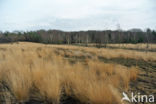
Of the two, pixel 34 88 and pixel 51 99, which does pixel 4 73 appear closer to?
pixel 34 88

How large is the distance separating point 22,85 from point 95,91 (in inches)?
62.8

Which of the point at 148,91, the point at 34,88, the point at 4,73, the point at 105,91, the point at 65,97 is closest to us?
the point at 105,91

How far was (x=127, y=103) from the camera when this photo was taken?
83.9 inches

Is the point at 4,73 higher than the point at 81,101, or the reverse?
the point at 4,73

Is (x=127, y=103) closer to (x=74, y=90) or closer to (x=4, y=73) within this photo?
(x=74, y=90)

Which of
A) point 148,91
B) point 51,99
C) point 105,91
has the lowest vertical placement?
point 148,91

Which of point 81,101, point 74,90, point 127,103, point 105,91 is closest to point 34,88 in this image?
point 74,90

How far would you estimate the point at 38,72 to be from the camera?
3033 millimetres

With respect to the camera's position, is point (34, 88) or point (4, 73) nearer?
point (34, 88)

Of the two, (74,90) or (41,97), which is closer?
(41,97)

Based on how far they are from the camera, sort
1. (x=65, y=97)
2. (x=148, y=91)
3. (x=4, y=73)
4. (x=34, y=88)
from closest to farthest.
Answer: (x=65, y=97) → (x=34, y=88) → (x=148, y=91) → (x=4, y=73)

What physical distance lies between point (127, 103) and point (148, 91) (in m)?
A: 1.14

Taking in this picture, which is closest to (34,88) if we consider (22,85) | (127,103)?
(22,85)

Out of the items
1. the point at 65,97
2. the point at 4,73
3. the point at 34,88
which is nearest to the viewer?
the point at 65,97
